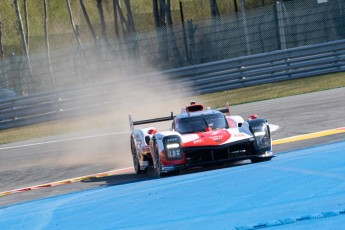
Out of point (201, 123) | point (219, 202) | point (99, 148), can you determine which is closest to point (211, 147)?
point (201, 123)

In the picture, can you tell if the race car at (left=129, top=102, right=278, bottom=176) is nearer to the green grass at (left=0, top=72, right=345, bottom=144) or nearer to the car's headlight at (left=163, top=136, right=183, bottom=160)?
the car's headlight at (left=163, top=136, right=183, bottom=160)

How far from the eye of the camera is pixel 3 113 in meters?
30.3

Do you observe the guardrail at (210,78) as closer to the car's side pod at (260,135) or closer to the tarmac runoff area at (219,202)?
the car's side pod at (260,135)

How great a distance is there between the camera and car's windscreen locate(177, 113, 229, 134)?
13055 mm

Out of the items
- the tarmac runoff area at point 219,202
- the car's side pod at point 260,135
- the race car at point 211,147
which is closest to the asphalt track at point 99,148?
the race car at point 211,147

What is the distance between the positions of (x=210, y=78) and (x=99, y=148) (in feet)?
37.6

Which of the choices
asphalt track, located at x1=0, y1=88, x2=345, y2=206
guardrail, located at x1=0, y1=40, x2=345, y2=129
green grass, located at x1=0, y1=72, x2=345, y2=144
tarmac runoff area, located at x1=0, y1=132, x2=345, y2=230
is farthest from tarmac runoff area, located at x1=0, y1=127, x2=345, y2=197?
guardrail, located at x1=0, y1=40, x2=345, y2=129

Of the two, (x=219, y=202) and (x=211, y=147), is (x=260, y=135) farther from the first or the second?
(x=219, y=202)

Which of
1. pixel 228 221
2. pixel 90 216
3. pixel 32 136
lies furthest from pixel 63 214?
pixel 32 136

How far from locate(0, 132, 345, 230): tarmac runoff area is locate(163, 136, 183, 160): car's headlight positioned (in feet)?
2.11

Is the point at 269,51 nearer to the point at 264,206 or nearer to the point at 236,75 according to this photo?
the point at 236,75

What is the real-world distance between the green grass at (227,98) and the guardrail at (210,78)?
0.34 metres

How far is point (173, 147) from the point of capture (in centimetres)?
1219

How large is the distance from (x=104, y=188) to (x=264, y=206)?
4.11 m
